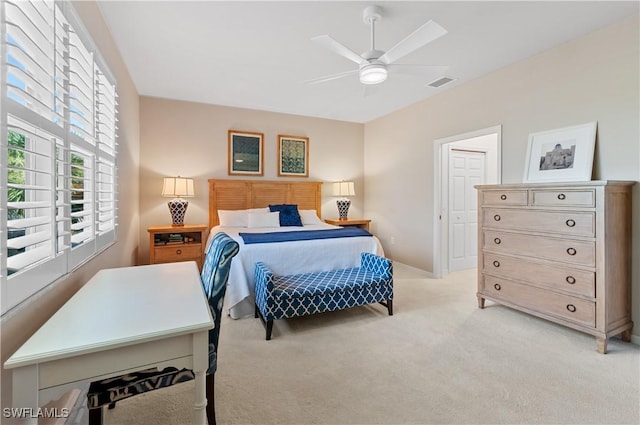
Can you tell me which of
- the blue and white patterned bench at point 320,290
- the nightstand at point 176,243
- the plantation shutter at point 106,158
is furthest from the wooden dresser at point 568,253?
the nightstand at point 176,243

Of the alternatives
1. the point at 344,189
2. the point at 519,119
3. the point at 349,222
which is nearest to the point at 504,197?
the point at 519,119

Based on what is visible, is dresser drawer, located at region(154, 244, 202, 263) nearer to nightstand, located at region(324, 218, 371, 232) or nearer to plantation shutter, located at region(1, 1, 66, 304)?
nightstand, located at region(324, 218, 371, 232)

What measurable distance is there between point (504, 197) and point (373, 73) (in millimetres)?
1823

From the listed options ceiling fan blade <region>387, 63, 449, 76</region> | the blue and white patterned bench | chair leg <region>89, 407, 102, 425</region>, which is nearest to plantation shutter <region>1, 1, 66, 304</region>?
chair leg <region>89, 407, 102, 425</region>

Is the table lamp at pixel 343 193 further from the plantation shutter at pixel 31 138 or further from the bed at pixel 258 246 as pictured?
the plantation shutter at pixel 31 138

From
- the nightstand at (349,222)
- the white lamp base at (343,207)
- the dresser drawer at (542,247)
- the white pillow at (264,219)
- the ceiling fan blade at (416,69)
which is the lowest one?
the dresser drawer at (542,247)

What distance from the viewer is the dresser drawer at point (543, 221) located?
2316 mm

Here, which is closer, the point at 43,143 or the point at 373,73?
the point at 43,143

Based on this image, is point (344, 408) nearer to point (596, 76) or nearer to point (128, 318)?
point (128, 318)

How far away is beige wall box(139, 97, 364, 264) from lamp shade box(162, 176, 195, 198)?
1.22 ft

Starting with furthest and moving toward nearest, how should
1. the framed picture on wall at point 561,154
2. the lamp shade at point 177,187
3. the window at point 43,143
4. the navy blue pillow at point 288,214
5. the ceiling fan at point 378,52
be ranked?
1. the navy blue pillow at point 288,214
2. the lamp shade at point 177,187
3. the framed picture on wall at point 561,154
4. the ceiling fan at point 378,52
5. the window at point 43,143

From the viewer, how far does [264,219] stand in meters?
4.41

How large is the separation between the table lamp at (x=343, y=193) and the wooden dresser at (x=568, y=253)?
275cm

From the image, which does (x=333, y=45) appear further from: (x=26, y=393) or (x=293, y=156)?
(x=293, y=156)
